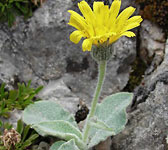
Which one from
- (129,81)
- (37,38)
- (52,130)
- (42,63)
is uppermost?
(37,38)

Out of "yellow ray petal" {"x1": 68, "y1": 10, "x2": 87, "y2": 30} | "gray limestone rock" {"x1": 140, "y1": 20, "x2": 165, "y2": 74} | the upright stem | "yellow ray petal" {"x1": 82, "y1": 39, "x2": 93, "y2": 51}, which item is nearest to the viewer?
"yellow ray petal" {"x1": 82, "y1": 39, "x2": 93, "y2": 51}

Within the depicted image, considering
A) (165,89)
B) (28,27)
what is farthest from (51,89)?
(165,89)

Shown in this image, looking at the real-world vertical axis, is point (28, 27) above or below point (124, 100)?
above

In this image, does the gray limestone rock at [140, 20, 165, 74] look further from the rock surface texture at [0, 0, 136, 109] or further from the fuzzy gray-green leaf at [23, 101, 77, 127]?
the fuzzy gray-green leaf at [23, 101, 77, 127]

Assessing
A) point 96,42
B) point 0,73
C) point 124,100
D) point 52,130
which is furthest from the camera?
point 0,73

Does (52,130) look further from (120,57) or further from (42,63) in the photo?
(120,57)

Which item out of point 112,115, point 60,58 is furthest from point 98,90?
point 60,58

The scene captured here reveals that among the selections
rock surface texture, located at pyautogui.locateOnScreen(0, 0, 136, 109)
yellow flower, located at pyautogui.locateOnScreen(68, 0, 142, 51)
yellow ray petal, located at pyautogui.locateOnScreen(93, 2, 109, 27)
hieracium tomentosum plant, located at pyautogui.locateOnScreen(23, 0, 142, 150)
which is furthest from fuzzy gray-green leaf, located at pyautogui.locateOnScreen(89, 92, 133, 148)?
yellow ray petal, located at pyautogui.locateOnScreen(93, 2, 109, 27)

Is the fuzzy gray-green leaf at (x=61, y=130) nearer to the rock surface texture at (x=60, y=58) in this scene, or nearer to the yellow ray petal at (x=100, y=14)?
the rock surface texture at (x=60, y=58)

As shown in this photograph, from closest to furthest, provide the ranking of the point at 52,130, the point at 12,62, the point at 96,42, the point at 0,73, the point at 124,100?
the point at 96,42, the point at 52,130, the point at 124,100, the point at 0,73, the point at 12,62
